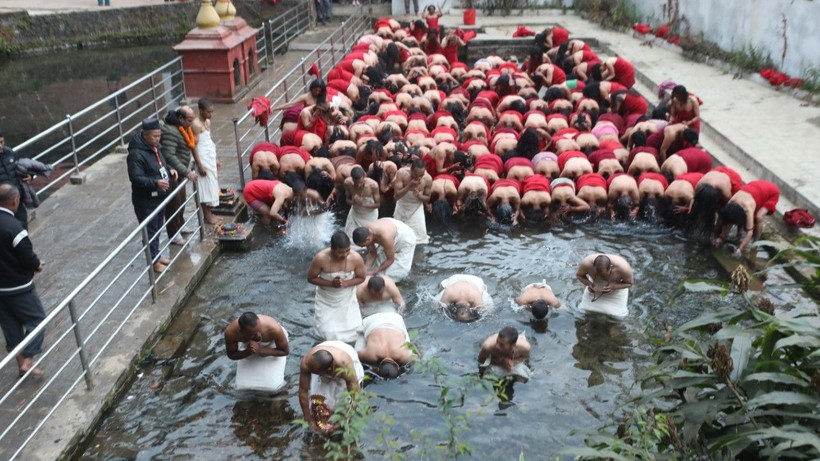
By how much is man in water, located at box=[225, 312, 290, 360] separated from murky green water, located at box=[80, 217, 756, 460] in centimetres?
44

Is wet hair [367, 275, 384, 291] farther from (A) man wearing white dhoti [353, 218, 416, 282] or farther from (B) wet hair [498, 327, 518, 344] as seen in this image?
(B) wet hair [498, 327, 518, 344]

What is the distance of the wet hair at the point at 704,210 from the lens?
9.41 metres

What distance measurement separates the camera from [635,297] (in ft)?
27.5

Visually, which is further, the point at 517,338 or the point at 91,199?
the point at 91,199

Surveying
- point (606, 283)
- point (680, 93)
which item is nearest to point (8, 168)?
point (606, 283)

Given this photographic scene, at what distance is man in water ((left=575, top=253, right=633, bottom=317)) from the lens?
7.75 meters

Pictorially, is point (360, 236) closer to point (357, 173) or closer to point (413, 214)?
point (357, 173)

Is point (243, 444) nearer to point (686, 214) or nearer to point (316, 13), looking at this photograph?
Result: point (686, 214)

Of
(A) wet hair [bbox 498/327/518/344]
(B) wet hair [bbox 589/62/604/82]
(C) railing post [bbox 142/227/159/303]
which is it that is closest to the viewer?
(A) wet hair [bbox 498/327/518/344]

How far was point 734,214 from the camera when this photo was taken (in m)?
9.02

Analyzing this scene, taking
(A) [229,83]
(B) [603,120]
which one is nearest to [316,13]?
(A) [229,83]

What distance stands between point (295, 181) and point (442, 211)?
77.9 inches

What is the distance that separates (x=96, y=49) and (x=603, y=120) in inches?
717

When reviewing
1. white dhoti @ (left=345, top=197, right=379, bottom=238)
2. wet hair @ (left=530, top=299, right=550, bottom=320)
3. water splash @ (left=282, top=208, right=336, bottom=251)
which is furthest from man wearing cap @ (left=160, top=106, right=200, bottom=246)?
wet hair @ (left=530, top=299, right=550, bottom=320)
